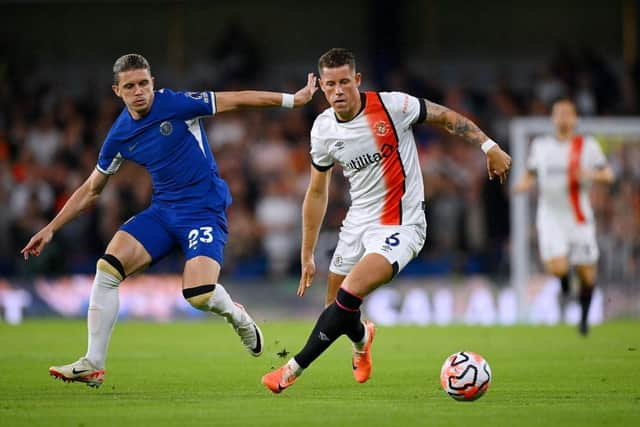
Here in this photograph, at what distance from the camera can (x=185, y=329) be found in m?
17.3

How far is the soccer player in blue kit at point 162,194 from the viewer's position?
9.15m

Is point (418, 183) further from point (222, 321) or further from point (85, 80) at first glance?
point (85, 80)

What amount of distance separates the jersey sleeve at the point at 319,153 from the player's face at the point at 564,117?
21.9 ft

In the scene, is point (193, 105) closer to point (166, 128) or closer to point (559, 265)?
point (166, 128)

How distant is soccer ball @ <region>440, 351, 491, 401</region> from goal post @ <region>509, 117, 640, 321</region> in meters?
10.3

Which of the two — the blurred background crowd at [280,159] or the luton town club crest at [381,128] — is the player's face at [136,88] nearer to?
the luton town club crest at [381,128]

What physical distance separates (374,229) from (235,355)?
3.87 meters

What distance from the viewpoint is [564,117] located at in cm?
1530

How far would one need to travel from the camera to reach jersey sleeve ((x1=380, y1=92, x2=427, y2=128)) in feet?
29.8

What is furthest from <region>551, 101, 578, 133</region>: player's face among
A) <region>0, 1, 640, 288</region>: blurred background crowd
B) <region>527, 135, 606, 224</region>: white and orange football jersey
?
<region>0, 1, 640, 288</region>: blurred background crowd

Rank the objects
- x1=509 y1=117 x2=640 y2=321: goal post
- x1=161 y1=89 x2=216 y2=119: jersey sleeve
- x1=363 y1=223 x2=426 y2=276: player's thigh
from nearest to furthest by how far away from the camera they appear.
A: x1=363 y1=223 x2=426 y2=276: player's thigh < x1=161 y1=89 x2=216 y2=119: jersey sleeve < x1=509 y1=117 x2=640 y2=321: goal post

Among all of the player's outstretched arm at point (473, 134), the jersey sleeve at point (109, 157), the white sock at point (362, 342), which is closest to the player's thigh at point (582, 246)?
the white sock at point (362, 342)

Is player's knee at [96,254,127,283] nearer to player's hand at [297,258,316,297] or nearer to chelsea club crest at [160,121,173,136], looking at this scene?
chelsea club crest at [160,121,173,136]

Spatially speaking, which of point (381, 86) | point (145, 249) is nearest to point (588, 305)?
point (145, 249)
